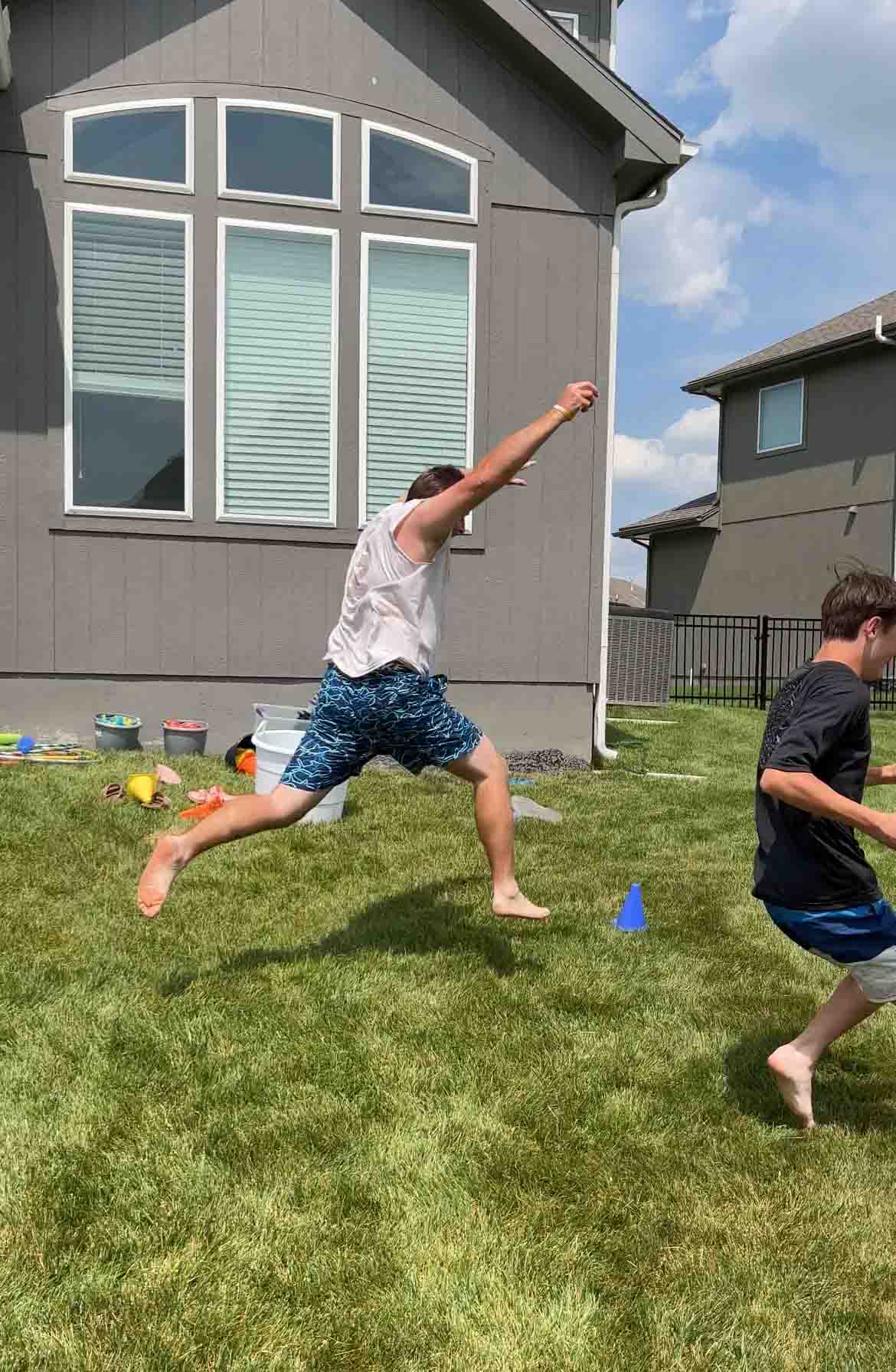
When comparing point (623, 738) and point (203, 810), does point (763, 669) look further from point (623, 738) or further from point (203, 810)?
point (203, 810)

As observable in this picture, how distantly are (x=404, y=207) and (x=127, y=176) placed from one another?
2.18 metres

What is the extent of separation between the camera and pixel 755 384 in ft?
70.0

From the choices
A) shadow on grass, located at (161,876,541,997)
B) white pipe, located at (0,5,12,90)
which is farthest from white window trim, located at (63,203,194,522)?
shadow on grass, located at (161,876,541,997)

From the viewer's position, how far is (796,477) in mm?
20375

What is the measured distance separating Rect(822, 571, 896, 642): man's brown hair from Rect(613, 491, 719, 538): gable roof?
2014 cm

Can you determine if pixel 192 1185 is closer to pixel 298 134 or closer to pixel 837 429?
pixel 298 134

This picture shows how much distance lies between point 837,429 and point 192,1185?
19443 mm

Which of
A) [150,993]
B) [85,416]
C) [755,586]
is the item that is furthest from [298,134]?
[755,586]

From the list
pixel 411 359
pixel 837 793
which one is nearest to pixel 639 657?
pixel 411 359

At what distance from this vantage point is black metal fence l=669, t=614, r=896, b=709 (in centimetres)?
1670

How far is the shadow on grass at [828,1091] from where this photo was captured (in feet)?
10.2

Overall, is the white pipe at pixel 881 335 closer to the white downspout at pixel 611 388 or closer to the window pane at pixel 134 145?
the white downspout at pixel 611 388

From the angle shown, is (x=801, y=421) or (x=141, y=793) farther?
(x=801, y=421)

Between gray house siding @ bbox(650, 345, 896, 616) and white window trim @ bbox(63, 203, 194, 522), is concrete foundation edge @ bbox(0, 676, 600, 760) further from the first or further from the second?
gray house siding @ bbox(650, 345, 896, 616)
